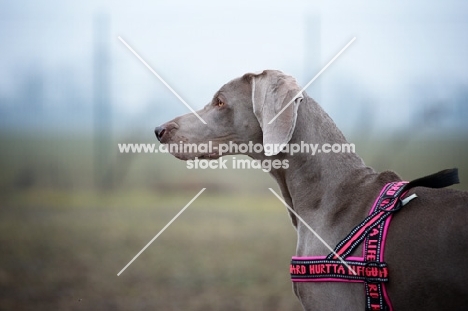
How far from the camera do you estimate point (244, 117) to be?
384 centimetres

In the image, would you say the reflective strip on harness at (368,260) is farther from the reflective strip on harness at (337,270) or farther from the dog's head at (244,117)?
the dog's head at (244,117)

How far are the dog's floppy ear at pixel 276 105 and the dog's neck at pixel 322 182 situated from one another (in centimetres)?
16

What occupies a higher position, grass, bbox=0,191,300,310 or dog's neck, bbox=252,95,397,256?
dog's neck, bbox=252,95,397,256

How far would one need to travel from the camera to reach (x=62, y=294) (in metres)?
7.16

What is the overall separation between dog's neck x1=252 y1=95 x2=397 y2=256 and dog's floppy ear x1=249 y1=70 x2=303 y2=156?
16 cm

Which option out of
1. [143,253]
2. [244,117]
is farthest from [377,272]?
[143,253]

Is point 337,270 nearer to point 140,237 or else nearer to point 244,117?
point 244,117

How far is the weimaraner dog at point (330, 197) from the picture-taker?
3020 mm

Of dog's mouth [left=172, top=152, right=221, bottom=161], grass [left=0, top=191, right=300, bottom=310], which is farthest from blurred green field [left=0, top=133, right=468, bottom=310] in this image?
dog's mouth [left=172, top=152, right=221, bottom=161]

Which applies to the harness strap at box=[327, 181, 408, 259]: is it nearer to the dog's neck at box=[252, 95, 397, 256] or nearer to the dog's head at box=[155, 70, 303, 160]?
the dog's neck at box=[252, 95, 397, 256]

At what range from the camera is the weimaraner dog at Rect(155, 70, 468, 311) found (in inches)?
119

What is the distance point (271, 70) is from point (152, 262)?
5.46m

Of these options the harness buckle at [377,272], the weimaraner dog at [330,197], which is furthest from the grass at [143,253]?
the harness buckle at [377,272]

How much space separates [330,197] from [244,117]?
2.37 feet
